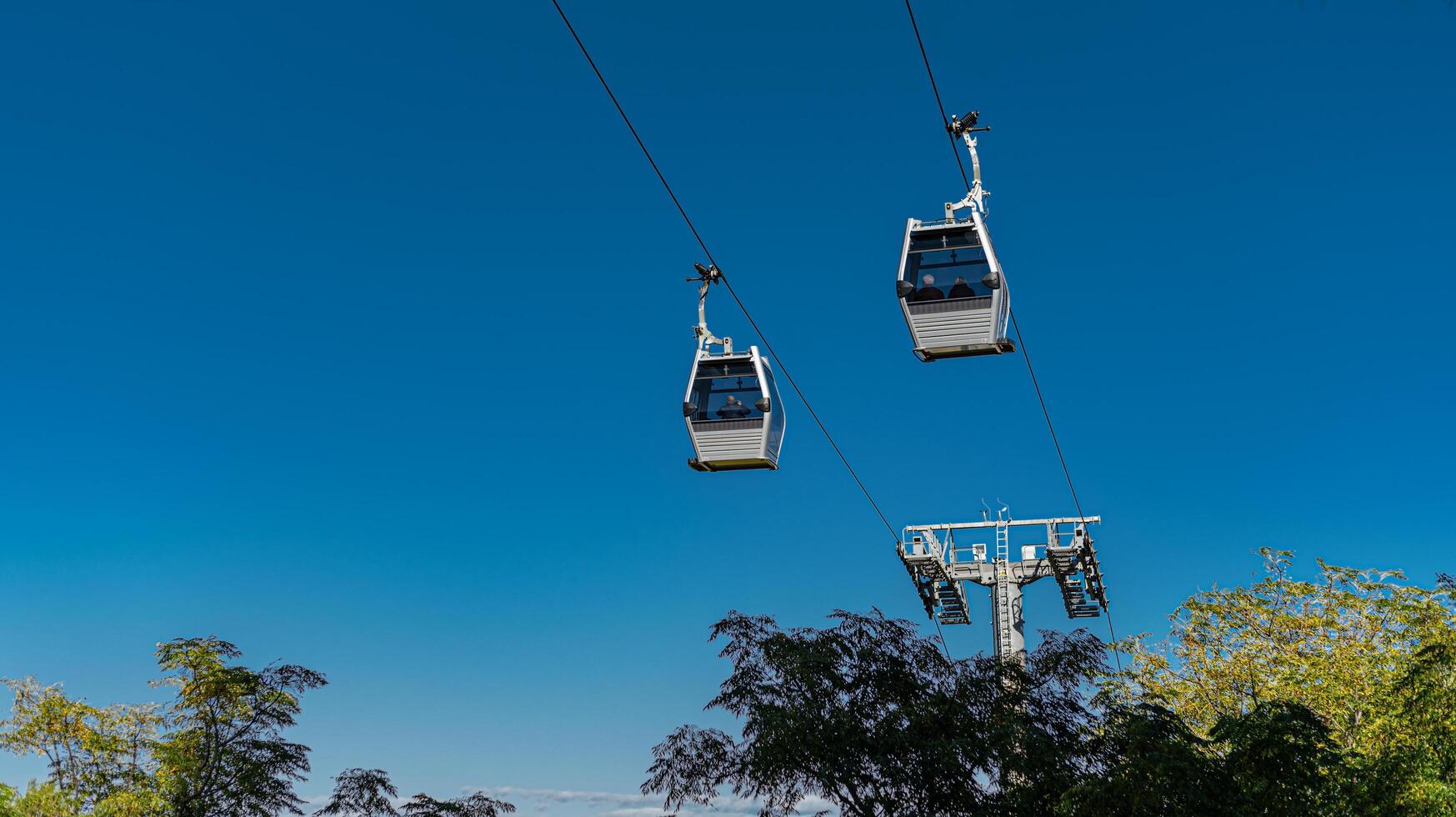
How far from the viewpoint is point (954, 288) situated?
1602cm

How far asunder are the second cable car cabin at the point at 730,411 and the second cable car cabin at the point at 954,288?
3.39 m

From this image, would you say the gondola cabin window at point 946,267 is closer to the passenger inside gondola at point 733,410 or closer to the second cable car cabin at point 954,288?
the second cable car cabin at point 954,288

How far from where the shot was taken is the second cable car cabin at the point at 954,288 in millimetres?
15859

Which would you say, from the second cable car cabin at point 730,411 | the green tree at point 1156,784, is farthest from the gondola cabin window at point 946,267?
the green tree at point 1156,784

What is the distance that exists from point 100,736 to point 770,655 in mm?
16831

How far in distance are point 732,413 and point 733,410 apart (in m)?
0.05

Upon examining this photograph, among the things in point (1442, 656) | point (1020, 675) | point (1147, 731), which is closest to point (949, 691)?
point (1020, 675)

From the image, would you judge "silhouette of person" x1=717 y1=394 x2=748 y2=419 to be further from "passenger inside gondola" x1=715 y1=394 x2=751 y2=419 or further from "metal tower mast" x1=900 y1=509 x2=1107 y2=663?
"metal tower mast" x1=900 y1=509 x2=1107 y2=663

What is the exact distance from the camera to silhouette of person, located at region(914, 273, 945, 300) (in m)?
16.0

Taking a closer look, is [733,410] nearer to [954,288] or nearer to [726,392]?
[726,392]

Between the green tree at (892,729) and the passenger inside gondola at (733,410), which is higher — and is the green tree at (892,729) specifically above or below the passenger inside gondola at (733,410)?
below

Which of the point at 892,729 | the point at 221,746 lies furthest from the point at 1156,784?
the point at 221,746

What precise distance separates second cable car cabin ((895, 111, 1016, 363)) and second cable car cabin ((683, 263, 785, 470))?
3.39m

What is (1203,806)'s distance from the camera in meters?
14.5
